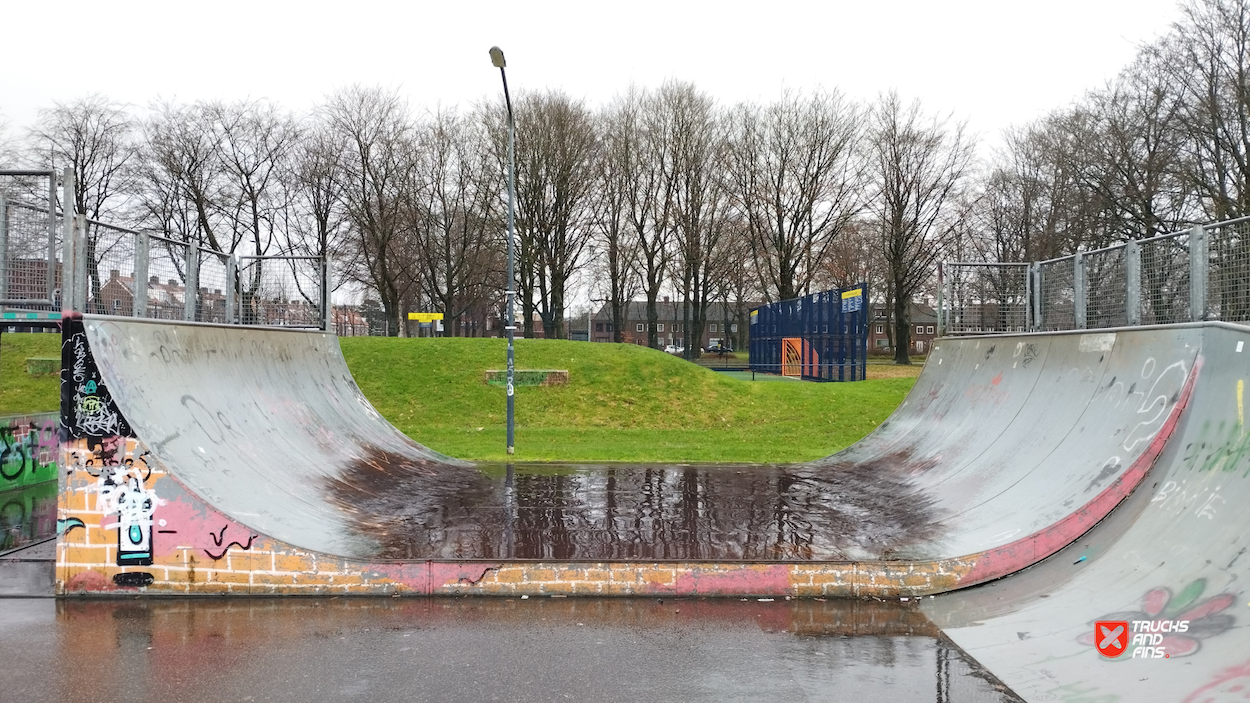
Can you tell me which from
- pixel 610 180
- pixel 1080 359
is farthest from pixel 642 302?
pixel 1080 359

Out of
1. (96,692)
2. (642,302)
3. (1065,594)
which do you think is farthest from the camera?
(642,302)

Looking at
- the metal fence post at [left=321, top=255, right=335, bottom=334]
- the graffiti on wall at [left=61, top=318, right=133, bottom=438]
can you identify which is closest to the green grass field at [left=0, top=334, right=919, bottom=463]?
the metal fence post at [left=321, top=255, right=335, bottom=334]

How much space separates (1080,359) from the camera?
858cm

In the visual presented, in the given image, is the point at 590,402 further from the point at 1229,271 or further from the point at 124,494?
the point at 1229,271

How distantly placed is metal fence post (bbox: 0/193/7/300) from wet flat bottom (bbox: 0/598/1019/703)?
2789mm

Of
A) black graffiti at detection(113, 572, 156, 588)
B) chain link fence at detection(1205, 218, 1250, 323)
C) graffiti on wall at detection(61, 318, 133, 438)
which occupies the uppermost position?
chain link fence at detection(1205, 218, 1250, 323)

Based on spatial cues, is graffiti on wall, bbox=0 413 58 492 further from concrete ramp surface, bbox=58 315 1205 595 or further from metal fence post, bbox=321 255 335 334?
concrete ramp surface, bbox=58 315 1205 595

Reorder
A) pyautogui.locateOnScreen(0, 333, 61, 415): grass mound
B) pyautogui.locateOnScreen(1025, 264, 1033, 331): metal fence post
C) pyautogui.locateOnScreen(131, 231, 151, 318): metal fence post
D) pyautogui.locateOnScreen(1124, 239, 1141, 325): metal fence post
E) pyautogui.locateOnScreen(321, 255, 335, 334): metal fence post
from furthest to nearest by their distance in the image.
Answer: pyautogui.locateOnScreen(0, 333, 61, 415): grass mound
pyautogui.locateOnScreen(321, 255, 335, 334): metal fence post
pyautogui.locateOnScreen(1025, 264, 1033, 331): metal fence post
pyautogui.locateOnScreen(1124, 239, 1141, 325): metal fence post
pyautogui.locateOnScreen(131, 231, 151, 318): metal fence post

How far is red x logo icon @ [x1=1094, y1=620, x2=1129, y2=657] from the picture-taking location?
4527 mm

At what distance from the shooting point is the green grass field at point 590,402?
52.5ft

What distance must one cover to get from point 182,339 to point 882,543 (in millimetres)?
7270

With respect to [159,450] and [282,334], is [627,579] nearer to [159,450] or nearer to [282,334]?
[159,450]

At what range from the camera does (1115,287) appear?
8.93 m

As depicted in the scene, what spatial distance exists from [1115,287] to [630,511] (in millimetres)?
6301
